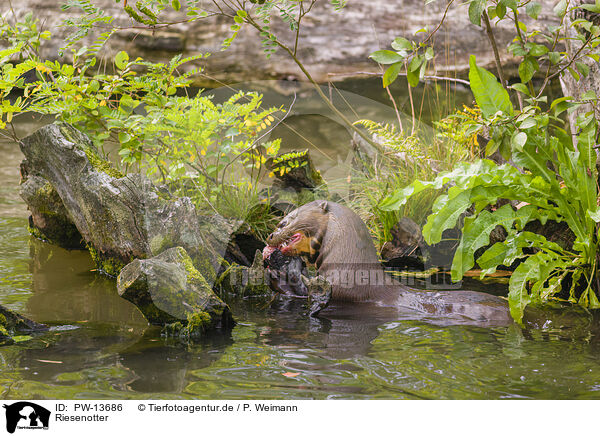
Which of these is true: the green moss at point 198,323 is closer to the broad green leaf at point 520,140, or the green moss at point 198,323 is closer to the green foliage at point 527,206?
the green foliage at point 527,206

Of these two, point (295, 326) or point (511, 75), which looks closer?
point (295, 326)

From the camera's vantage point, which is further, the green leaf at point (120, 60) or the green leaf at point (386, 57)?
the green leaf at point (120, 60)

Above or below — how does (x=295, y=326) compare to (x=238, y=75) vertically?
below

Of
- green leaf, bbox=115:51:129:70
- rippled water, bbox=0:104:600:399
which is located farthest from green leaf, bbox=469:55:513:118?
green leaf, bbox=115:51:129:70

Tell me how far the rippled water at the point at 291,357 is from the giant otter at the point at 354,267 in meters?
0.16

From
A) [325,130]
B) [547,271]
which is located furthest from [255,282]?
[325,130]

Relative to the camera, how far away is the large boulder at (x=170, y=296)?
3375 mm

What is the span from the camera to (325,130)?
32.9 feet

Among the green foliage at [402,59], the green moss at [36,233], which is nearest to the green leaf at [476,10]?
the green foliage at [402,59]

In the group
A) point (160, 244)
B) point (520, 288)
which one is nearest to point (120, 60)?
point (160, 244)

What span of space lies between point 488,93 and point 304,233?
1.62 meters
